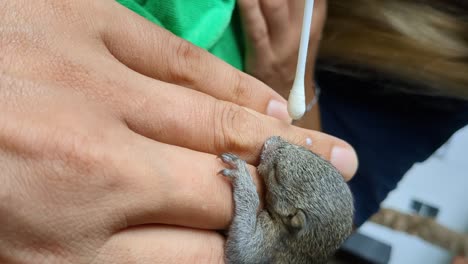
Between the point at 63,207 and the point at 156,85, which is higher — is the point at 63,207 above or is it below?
below

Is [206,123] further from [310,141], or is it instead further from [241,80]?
[310,141]

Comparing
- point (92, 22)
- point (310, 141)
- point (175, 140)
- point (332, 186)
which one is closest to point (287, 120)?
point (310, 141)

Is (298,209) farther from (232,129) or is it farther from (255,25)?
(255,25)

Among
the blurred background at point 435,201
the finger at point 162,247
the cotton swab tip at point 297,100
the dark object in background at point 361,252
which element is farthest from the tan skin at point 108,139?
the blurred background at point 435,201

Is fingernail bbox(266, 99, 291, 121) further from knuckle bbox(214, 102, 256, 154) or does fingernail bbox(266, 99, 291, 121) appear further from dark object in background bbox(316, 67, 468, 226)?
dark object in background bbox(316, 67, 468, 226)

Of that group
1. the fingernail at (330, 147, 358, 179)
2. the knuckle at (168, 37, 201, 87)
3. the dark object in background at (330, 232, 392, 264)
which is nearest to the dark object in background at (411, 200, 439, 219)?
the dark object in background at (330, 232, 392, 264)

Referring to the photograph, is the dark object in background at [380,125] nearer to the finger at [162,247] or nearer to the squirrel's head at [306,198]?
the squirrel's head at [306,198]
